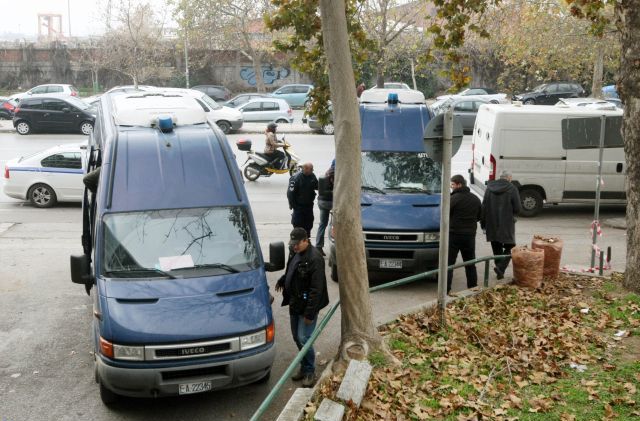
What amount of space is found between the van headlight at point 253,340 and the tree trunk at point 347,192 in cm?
96

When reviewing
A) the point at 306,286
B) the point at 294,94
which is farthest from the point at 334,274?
the point at 294,94

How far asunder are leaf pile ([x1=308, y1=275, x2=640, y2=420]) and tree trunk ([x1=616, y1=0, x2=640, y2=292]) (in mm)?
597

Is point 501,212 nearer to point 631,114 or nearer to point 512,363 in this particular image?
point 631,114

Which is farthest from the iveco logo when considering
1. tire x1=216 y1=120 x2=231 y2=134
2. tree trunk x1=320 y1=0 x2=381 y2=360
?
tire x1=216 y1=120 x2=231 y2=134

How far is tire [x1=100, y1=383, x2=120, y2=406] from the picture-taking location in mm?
7727

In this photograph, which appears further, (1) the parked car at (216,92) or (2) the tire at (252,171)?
(1) the parked car at (216,92)

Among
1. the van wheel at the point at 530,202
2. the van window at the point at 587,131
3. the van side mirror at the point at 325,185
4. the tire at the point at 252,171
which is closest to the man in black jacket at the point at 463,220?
the van window at the point at 587,131

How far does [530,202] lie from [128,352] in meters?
12.0

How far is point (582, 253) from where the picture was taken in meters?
14.1

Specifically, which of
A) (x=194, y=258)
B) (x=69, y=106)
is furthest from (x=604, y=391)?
(x=69, y=106)

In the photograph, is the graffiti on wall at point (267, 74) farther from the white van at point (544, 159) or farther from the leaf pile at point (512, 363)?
the leaf pile at point (512, 363)

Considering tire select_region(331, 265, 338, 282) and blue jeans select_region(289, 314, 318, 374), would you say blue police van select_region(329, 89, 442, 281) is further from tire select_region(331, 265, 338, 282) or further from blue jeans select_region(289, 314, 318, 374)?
blue jeans select_region(289, 314, 318, 374)

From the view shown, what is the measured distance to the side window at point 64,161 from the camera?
17.8 metres

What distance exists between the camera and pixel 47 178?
1775 cm
